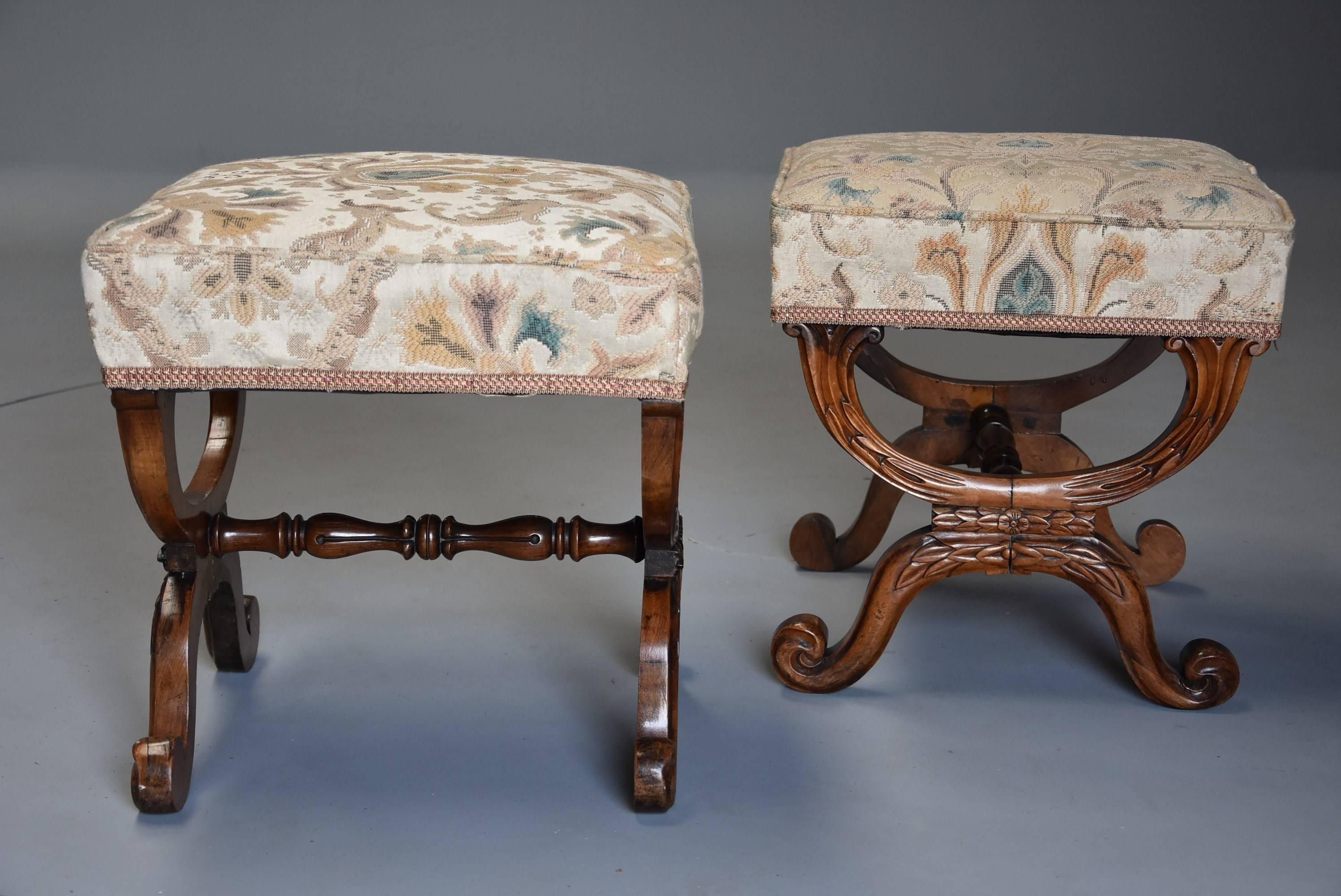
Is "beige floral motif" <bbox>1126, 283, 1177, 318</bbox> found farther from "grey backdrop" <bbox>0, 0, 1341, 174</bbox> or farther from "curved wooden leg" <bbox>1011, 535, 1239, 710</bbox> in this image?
"grey backdrop" <bbox>0, 0, 1341, 174</bbox>

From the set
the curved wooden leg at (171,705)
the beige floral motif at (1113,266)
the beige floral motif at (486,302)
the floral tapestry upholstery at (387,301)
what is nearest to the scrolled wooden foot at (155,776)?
the curved wooden leg at (171,705)

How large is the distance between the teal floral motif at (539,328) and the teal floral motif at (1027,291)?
39 cm

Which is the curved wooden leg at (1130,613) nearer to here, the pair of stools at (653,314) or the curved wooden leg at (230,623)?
the pair of stools at (653,314)

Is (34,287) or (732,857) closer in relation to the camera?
(732,857)

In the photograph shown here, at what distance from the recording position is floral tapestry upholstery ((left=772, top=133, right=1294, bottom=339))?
114cm

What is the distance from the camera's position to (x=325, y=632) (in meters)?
1.48

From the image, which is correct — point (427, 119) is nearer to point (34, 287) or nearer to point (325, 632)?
point (34, 287)

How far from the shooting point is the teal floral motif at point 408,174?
1.18 metres

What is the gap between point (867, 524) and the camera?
160 centimetres

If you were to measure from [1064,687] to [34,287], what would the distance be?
256 centimetres

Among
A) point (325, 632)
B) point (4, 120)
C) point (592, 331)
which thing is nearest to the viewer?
point (592, 331)

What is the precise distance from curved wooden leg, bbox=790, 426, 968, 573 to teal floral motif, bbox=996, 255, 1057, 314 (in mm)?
371

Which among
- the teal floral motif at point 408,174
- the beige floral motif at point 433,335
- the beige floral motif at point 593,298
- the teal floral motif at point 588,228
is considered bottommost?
the beige floral motif at point 433,335

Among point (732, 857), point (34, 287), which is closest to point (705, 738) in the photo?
point (732, 857)
